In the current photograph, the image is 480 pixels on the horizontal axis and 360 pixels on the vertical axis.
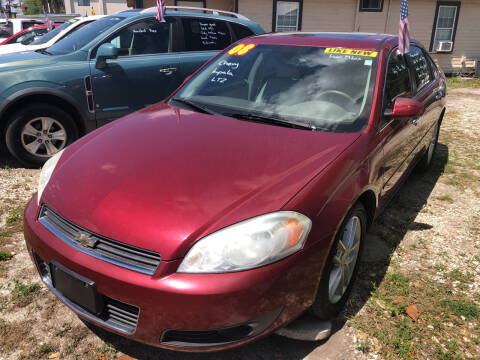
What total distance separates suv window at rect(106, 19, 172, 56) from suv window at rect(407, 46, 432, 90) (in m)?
3.04

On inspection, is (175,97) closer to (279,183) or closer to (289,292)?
(279,183)

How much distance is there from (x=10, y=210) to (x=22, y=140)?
1132mm

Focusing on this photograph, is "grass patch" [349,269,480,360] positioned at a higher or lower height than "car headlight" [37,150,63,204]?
lower

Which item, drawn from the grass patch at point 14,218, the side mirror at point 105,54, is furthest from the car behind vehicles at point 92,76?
the grass patch at point 14,218

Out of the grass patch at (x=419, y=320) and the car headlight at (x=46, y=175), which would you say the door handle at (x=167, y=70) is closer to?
the car headlight at (x=46, y=175)

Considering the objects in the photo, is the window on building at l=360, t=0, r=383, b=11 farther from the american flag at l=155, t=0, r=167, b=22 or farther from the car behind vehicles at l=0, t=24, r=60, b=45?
the american flag at l=155, t=0, r=167, b=22

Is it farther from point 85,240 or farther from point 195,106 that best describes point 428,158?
point 85,240

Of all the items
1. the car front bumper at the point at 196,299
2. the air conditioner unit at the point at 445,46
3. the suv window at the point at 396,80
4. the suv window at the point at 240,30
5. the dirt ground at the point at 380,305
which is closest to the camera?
the car front bumper at the point at 196,299

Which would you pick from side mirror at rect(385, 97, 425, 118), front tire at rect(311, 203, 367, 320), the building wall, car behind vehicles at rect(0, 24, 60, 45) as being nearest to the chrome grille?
front tire at rect(311, 203, 367, 320)

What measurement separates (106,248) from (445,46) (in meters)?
15.9

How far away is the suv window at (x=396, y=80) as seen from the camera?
291 cm

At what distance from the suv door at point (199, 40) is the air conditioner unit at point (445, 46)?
38.2 ft

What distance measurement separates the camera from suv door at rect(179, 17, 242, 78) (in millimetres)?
5468

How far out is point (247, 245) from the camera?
182cm
